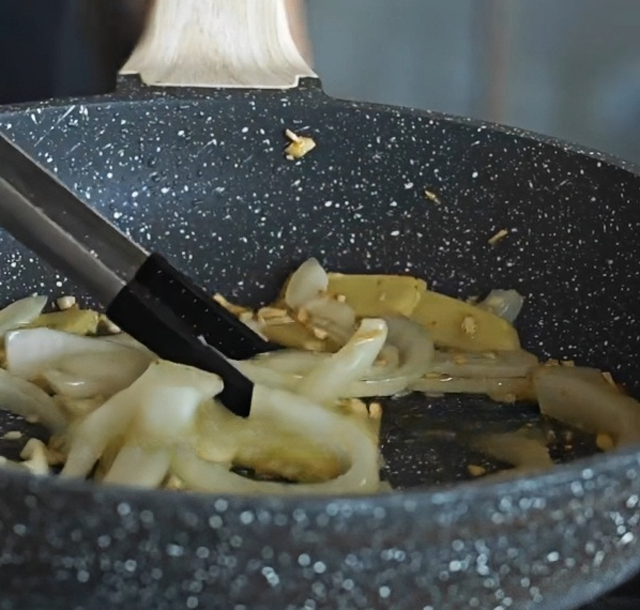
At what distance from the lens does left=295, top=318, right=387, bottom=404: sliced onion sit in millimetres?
752

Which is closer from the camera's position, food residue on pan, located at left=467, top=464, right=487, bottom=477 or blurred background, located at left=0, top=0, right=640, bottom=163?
food residue on pan, located at left=467, top=464, right=487, bottom=477

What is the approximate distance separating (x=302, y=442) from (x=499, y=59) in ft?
2.19

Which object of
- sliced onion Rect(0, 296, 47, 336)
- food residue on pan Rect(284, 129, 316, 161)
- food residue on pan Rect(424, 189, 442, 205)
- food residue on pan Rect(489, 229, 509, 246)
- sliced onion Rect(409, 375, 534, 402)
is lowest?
sliced onion Rect(409, 375, 534, 402)

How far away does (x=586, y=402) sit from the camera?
31.0 inches

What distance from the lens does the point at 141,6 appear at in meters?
1.07

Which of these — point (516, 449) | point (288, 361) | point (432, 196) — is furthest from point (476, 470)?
point (432, 196)

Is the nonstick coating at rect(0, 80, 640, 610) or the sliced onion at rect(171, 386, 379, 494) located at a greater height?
the nonstick coating at rect(0, 80, 640, 610)

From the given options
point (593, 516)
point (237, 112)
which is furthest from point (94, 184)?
point (593, 516)

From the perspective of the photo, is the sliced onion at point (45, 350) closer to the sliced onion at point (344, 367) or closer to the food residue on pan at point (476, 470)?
the sliced onion at point (344, 367)

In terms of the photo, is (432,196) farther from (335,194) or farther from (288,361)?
(288,361)

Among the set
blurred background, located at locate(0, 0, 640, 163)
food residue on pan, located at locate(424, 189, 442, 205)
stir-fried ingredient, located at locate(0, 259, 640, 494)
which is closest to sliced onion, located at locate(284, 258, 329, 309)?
stir-fried ingredient, located at locate(0, 259, 640, 494)

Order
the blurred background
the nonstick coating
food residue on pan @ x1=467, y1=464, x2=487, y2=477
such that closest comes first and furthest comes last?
food residue on pan @ x1=467, y1=464, x2=487, y2=477
the nonstick coating
the blurred background

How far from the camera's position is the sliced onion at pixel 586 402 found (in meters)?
0.77

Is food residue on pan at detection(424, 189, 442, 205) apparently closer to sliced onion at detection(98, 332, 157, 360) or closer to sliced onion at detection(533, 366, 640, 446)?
sliced onion at detection(533, 366, 640, 446)
